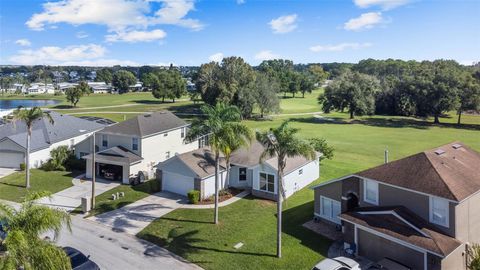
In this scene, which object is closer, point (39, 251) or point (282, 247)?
point (39, 251)

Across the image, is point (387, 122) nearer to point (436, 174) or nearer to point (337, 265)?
point (436, 174)

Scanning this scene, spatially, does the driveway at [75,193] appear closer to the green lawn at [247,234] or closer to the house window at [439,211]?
the green lawn at [247,234]

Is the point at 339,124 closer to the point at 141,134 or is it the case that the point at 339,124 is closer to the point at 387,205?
the point at 141,134

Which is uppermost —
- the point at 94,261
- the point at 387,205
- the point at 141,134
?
the point at 141,134

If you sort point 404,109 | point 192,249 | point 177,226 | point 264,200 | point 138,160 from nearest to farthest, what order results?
point 192,249, point 177,226, point 264,200, point 138,160, point 404,109

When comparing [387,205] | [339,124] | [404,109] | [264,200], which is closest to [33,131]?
[264,200]

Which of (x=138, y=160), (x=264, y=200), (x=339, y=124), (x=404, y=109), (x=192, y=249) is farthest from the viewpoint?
(x=404, y=109)
